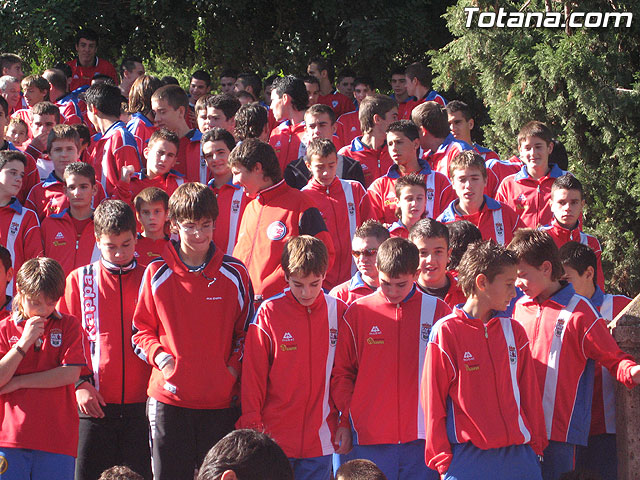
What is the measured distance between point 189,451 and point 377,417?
1.05 m

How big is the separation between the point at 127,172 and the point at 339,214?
5.58 feet

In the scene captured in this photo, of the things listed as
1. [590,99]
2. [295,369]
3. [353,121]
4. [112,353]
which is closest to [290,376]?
[295,369]

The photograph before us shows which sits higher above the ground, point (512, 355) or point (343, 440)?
point (512, 355)

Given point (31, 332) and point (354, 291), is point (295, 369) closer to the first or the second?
point (354, 291)

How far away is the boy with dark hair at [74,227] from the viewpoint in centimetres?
622

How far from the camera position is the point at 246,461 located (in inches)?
106

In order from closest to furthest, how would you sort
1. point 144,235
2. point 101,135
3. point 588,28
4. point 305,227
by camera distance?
point 305,227 → point 144,235 → point 101,135 → point 588,28

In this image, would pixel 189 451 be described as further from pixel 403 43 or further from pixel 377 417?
pixel 403 43

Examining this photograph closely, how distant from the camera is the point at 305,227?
18.6ft

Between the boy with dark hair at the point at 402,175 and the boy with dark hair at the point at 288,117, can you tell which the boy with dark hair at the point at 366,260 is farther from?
the boy with dark hair at the point at 288,117

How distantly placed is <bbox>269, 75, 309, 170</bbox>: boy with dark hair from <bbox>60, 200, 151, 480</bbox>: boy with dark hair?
307cm

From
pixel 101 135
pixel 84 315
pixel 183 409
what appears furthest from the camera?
pixel 101 135

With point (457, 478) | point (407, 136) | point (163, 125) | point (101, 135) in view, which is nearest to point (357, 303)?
point (457, 478)

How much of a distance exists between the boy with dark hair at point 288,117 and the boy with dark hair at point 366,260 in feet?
8.99
